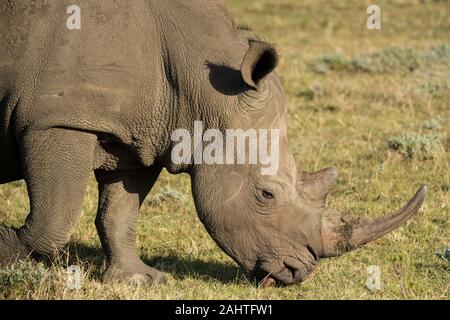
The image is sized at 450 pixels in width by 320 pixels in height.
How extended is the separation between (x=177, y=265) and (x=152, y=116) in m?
1.74

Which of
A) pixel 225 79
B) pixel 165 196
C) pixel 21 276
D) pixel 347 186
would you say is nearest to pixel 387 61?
pixel 347 186

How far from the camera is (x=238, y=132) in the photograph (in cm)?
739

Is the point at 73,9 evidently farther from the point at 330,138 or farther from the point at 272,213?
the point at 330,138

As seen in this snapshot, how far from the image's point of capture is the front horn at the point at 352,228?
7.50 metres

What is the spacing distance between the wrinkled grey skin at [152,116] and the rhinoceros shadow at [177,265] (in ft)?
2.49

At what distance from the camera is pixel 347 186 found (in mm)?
11172

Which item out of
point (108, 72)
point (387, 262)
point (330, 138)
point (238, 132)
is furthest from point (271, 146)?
point (330, 138)

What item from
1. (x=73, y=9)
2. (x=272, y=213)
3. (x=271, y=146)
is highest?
(x=73, y=9)

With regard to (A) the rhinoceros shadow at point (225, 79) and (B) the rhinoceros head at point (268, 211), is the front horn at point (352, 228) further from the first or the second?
(A) the rhinoceros shadow at point (225, 79)

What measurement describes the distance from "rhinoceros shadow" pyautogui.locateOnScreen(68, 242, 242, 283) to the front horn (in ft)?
2.99

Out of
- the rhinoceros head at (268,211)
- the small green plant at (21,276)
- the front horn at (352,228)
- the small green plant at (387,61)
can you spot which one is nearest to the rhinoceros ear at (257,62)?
the rhinoceros head at (268,211)

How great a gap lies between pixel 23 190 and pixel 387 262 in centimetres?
419

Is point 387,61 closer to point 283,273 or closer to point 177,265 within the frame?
point 177,265

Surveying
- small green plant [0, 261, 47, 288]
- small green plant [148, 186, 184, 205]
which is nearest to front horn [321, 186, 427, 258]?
small green plant [0, 261, 47, 288]
